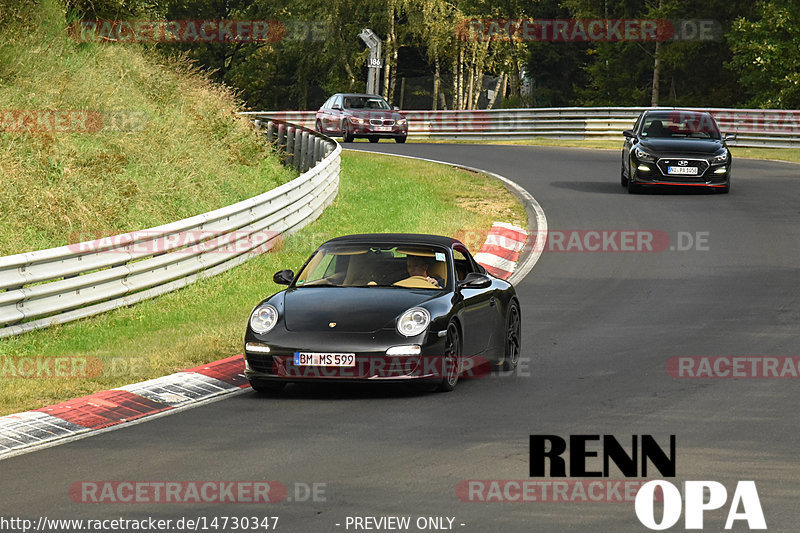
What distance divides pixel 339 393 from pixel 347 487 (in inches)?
135

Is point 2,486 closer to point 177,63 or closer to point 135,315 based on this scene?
point 135,315

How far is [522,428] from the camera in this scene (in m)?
9.37

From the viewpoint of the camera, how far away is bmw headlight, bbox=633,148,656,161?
26266 millimetres

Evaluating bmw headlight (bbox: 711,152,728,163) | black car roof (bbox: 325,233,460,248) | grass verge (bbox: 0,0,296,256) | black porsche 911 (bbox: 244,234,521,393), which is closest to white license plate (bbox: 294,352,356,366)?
black porsche 911 (bbox: 244,234,521,393)

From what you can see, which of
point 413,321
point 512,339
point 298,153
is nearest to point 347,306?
point 413,321

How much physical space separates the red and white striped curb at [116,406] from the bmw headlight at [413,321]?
62.5 inches

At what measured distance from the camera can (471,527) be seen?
267 inches

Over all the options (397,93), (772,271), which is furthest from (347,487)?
(397,93)

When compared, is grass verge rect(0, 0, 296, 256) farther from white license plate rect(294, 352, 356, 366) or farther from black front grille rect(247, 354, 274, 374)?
white license plate rect(294, 352, 356, 366)

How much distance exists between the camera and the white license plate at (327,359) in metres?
10.5

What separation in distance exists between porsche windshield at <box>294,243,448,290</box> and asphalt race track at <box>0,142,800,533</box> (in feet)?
3.24

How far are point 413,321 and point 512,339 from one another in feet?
6.65

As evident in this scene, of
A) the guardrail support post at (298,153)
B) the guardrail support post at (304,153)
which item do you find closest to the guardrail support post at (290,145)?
the guardrail support post at (298,153)

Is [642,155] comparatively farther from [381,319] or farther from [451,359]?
[381,319]
